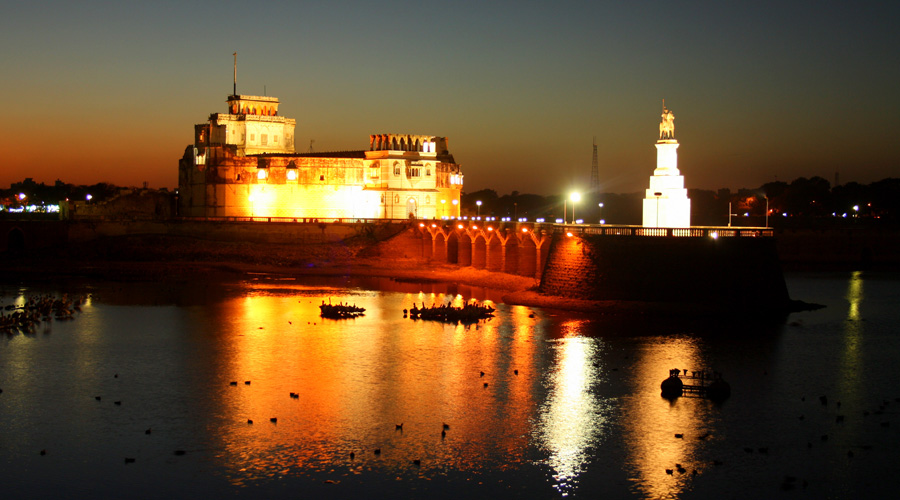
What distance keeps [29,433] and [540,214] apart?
128 metres

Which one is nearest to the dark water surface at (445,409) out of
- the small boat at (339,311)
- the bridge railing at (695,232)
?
the small boat at (339,311)

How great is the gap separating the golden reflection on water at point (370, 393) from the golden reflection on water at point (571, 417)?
2.79 ft

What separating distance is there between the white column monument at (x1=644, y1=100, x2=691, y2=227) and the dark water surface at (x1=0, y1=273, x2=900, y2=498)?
668 cm

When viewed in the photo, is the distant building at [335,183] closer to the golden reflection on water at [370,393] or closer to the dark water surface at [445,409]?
the golden reflection on water at [370,393]

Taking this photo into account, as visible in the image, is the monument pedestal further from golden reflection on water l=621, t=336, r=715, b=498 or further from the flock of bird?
the flock of bird

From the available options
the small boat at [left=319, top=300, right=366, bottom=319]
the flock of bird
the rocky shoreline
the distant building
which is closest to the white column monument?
the rocky shoreline

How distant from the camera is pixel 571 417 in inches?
1049

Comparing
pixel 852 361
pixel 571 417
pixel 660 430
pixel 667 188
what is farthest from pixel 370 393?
pixel 667 188

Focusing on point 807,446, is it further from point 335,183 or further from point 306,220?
point 335,183

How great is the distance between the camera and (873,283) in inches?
2712

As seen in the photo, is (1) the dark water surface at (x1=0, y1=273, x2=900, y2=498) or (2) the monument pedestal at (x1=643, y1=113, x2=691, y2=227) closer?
(1) the dark water surface at (x1=0, y1=273, x2=900, y2=498)

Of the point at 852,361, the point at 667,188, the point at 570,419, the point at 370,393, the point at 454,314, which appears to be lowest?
the point at 570,419

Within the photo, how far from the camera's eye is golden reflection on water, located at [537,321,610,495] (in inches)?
890

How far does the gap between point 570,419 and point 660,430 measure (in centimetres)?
274
